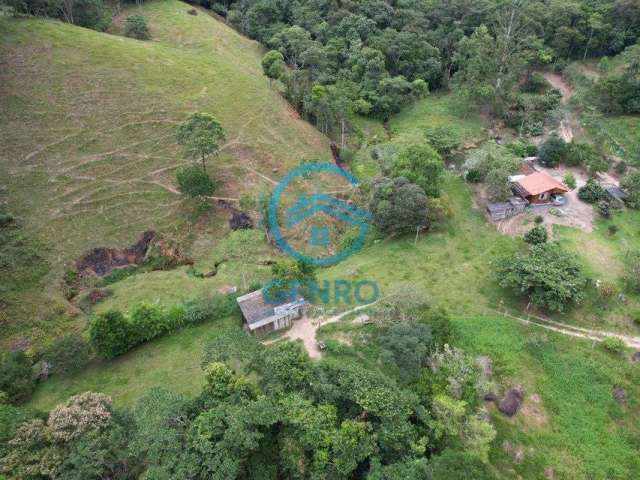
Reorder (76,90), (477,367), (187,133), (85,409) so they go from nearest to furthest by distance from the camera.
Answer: (85,409)
(477,367)
(187,133)
(76,90)

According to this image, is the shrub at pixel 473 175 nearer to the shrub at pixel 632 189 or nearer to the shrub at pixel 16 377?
the shrub at pixel 632 189

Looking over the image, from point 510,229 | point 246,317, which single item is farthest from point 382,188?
point 246,317

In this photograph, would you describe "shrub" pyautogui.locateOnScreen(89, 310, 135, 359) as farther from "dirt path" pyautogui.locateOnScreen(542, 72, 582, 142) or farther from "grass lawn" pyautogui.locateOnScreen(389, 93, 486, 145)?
"dirt path" pyautogui.locateOnScreen(542, 72, 582, 142)

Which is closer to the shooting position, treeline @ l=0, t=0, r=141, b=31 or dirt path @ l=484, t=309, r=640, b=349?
dirt path @ l=484, t=309, r=640, b=349

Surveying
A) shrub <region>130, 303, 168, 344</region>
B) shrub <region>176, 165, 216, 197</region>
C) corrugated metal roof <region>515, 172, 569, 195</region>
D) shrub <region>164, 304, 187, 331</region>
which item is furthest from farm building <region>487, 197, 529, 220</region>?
shrub <region>130, 303, 168, 344</region>

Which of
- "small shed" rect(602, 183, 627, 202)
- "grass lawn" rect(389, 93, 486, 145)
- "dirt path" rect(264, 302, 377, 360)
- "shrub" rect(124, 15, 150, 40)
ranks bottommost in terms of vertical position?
"dirt path" rect(264, 302, 377, 360)

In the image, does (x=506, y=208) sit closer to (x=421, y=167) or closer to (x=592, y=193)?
(x=421, y=167)

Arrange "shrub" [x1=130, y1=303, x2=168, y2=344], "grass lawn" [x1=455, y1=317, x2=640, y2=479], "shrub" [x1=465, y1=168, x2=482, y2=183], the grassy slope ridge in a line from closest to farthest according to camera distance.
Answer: "grass lawn" [x1=455, y1=317, x2=640, y2=479]
"shrub" [x1=130, y1=303, x2=168, y2=344]
the grassy slope ridge
"shrub" [x1=465, y1=168, x2=482, y2=183]

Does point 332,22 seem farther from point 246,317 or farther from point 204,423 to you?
point 204,423
